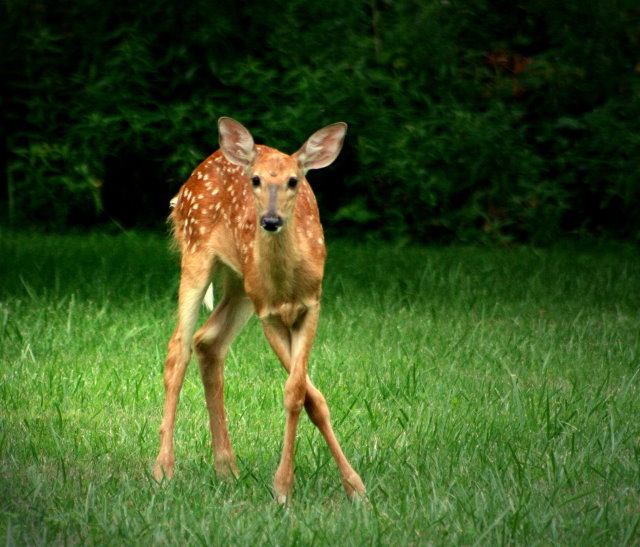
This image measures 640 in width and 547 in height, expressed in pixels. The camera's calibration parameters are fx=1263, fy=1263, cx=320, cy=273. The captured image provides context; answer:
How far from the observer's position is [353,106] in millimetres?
10578

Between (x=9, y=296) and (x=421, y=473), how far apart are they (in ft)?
12.9

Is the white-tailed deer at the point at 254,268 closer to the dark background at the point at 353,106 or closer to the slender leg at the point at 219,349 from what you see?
the slender leg at the point at 219,349

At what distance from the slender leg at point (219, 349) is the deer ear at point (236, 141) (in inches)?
26.0

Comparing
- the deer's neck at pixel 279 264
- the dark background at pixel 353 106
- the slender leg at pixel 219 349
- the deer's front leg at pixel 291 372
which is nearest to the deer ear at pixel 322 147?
the deer's neck at pixel 279 264

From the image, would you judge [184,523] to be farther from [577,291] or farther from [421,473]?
[577,291]

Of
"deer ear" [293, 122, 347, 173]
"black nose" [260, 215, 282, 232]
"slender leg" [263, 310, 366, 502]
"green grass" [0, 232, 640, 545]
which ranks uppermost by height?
"deer ear" [293, 122, 347, 173]

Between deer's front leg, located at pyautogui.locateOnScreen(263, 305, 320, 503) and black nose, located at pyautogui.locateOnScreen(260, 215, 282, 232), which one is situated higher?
black nose, located at pyautogui.locateOnScreen(260, 215, 282, 232)

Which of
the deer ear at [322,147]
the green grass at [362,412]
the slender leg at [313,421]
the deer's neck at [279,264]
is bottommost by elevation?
the green grass at [362,412]

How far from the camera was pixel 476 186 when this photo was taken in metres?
10.8

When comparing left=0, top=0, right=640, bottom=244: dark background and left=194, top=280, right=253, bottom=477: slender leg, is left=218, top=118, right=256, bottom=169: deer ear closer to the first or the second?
left=194, top=280, right=253, bottom=477: slender leg

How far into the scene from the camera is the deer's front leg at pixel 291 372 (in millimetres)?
4254

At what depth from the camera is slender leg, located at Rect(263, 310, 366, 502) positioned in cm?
425

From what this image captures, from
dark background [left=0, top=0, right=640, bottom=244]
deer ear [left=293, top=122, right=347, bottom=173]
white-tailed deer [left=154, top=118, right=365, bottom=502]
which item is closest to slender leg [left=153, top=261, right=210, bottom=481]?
white-tailed deer [left=154, top=118, right=365, bottom=502]

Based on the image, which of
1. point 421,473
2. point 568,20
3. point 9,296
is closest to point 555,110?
point 568,20
